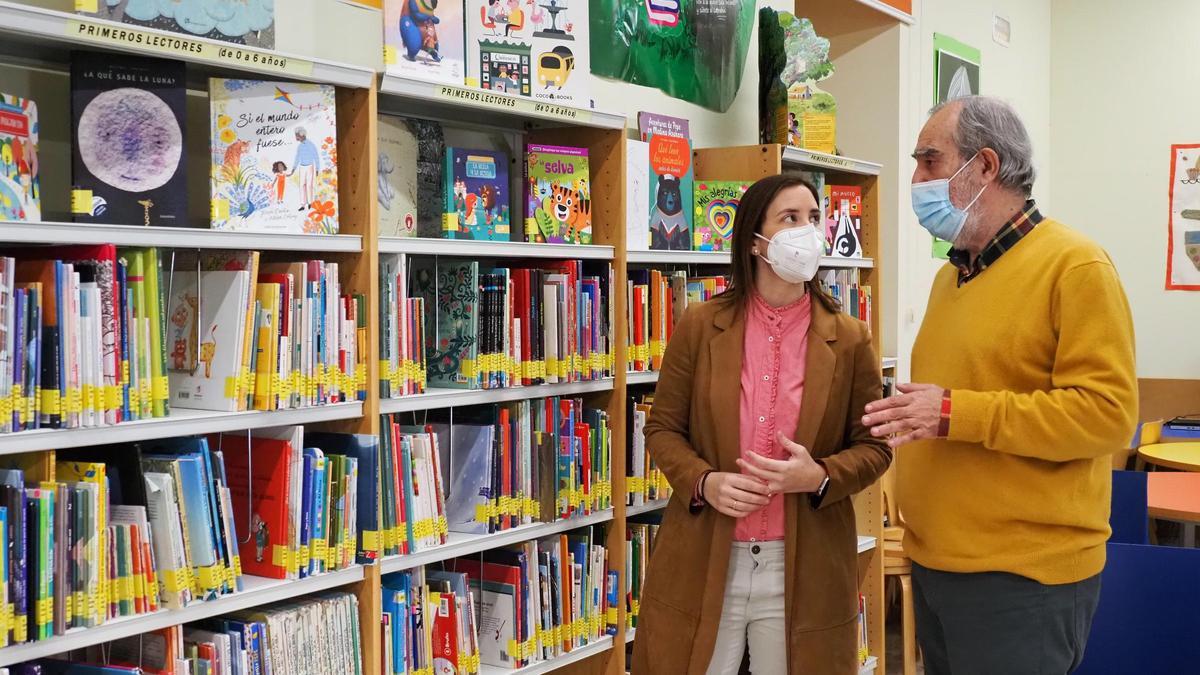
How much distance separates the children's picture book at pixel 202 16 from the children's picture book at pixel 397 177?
1.35 feet

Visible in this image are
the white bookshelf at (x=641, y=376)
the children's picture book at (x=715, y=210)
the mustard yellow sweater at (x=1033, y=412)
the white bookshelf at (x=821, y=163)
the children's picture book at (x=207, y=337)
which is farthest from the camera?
the white bookshelf at (x=821, y=163)

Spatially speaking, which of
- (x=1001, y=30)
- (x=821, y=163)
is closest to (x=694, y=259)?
(x=821, y=163)

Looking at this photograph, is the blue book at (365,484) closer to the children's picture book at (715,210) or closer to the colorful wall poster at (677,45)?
the children's picture book at (715,210)

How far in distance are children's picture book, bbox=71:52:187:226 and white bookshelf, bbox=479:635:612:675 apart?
4.52ft

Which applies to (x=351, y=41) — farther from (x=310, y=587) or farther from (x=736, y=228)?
(x=310, y=587)

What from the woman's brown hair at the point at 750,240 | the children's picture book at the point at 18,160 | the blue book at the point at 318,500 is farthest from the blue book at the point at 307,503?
the woman's brown hair at the point at 750,240

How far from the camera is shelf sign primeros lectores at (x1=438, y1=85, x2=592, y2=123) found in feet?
8.36

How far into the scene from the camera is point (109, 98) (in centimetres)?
201

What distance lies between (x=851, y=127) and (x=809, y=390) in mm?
3443

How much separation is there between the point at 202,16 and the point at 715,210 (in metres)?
1.81

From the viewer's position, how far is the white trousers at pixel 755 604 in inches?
95.9

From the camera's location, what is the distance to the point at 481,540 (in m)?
2.70

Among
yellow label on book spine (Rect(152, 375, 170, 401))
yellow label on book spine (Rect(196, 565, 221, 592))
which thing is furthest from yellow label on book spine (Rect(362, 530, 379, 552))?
yellow label on book spine (Rect(152, 375, 170, 401))

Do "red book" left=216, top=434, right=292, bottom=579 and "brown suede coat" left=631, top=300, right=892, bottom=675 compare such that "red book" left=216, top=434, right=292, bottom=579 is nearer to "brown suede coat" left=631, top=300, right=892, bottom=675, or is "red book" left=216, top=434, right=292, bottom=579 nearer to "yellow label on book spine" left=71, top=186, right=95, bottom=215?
"yellow label on book spine" left=71, top=186, right=95, bottom=215
